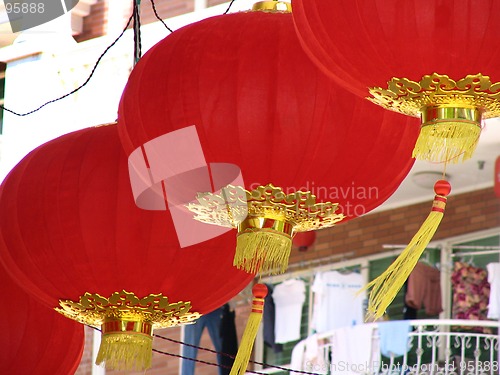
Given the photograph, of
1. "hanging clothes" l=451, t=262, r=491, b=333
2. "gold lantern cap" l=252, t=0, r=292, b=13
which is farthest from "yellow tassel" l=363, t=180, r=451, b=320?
"hanging clothes" l=451, t=262, r=491, b=333

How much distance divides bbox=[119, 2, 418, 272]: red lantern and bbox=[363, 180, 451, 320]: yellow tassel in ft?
1.34

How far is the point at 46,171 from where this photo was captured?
473 centimetres

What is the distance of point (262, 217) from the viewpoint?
4191mm

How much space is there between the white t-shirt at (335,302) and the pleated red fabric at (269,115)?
8.66m

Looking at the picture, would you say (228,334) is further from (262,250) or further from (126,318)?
(262,250)

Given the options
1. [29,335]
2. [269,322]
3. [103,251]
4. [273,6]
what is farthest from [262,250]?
[269,322]

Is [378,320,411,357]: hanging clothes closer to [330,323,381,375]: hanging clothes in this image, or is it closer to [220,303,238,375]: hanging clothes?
[330,323,381,375]: hanging clothes

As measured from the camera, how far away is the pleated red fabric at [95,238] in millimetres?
4566

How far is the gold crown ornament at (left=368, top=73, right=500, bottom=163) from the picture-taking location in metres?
3.52

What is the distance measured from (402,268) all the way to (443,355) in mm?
9125

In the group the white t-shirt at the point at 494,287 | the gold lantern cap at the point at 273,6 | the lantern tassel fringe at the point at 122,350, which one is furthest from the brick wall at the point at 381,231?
the gold lantern cap at the point at 273,6
